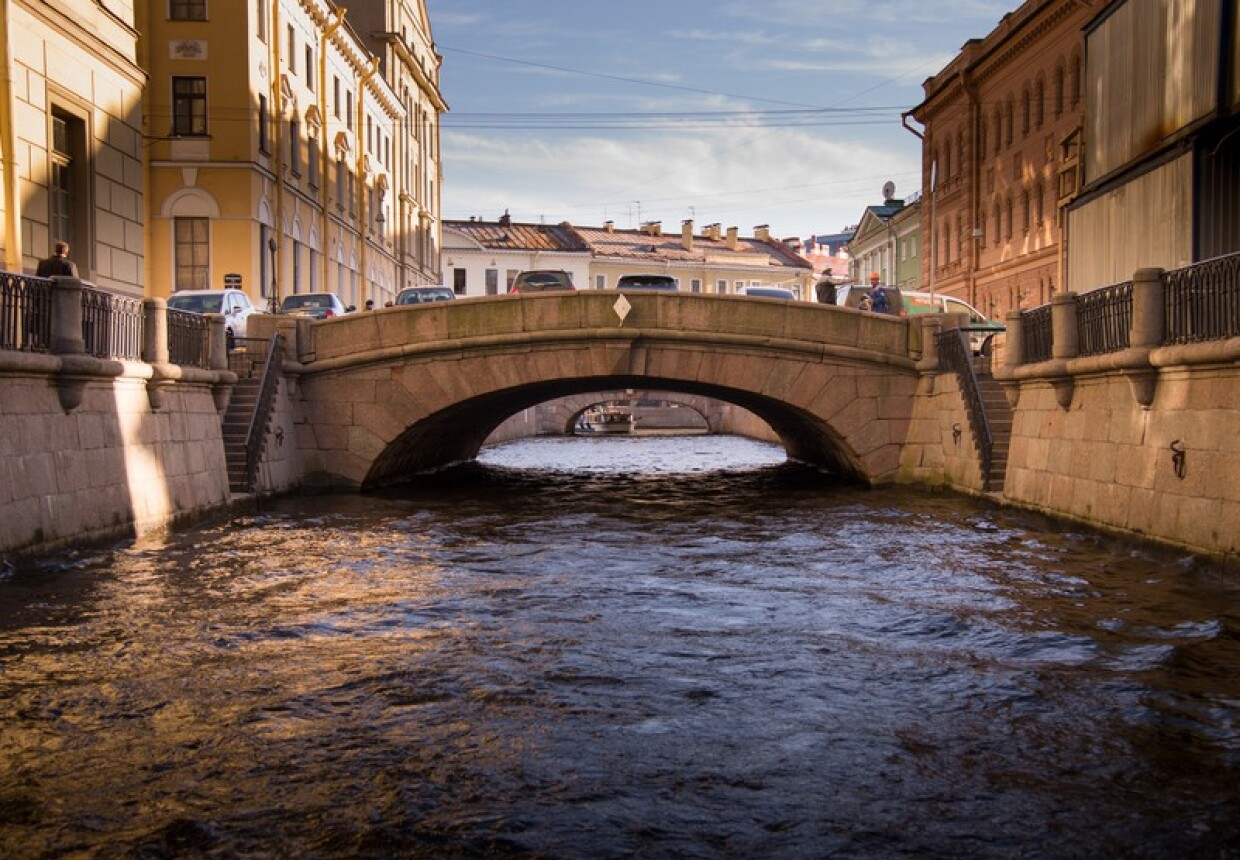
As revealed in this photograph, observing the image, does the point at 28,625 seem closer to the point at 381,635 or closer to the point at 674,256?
the point at 381,635

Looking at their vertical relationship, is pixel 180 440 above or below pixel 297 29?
below

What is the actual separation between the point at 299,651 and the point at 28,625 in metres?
2.15

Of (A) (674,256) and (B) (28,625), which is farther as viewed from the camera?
(A) (674,256)

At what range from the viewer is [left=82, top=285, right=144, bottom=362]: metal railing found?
13.7 m

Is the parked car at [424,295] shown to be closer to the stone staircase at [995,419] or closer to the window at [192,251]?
the window at [192,251]

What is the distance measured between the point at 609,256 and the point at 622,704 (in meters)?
68.3

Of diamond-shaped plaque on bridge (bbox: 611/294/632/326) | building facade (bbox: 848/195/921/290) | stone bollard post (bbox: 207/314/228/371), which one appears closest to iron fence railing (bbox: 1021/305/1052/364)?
diamond-shaped plaque on bridge (bbox: 611/294/632/326)

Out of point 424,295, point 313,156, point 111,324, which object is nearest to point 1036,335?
point 111,324

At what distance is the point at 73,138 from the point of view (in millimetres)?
19906

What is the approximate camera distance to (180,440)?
16.3 metres

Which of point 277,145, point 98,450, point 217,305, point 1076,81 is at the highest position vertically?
point 1076,81

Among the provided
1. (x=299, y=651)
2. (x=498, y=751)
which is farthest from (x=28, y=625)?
(x=498, y=751)

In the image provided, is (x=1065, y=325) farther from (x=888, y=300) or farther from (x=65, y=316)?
(x=888, y=300)

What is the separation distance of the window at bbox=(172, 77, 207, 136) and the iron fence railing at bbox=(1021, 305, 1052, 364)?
21.2 meters
